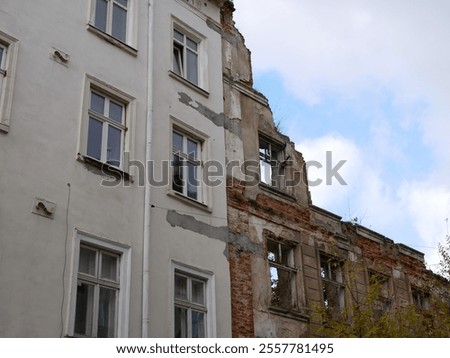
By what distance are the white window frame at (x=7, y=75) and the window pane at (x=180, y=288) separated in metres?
4.34

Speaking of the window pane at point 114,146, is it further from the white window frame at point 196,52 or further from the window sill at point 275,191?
the window sill at point 275,191

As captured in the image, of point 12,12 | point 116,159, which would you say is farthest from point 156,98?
point 12,12

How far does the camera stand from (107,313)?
11281 millimetres

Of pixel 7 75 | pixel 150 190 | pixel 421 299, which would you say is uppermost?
pixel 7 75

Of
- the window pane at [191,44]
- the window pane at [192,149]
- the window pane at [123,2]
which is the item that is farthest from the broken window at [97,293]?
the window pane at [191,44]

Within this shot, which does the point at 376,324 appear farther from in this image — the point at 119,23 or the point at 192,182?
the point at 119,23

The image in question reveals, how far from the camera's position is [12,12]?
486 inches

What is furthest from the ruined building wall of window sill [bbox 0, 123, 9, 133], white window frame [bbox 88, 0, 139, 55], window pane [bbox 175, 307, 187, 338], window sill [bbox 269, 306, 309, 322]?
window sill [bbox 0, 123, 9, 133]

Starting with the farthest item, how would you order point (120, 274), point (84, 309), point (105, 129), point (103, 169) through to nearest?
point (105, 129), point (103, 169), point (120, 274), point (84, 309)

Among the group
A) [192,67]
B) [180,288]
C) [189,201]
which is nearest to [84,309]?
[180,288]

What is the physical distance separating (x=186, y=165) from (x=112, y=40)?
3.12 metres

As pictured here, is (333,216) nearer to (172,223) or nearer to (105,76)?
(172,223)

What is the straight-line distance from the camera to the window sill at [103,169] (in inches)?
477

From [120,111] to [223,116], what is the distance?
334 cm
